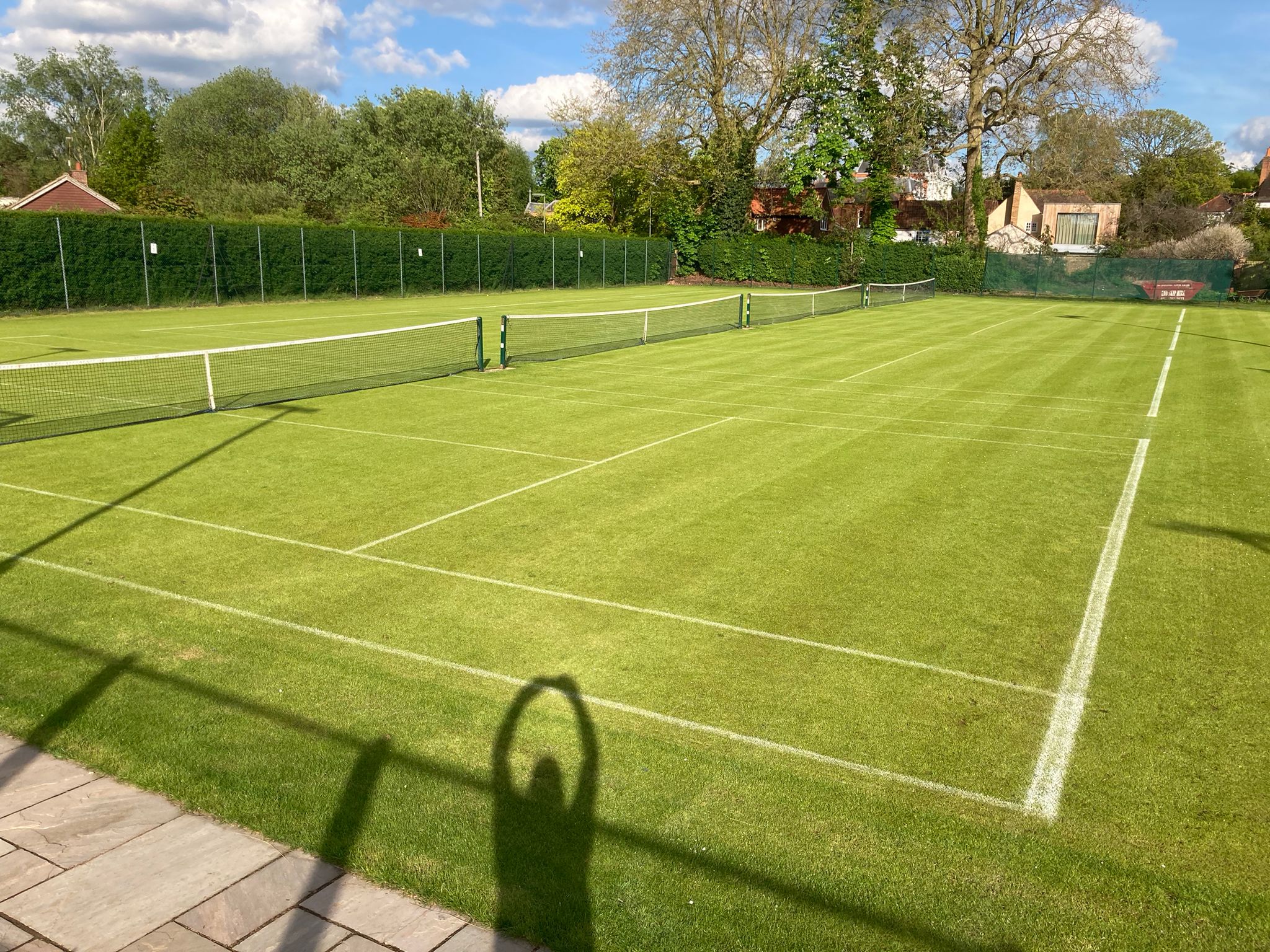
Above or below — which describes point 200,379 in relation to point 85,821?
above

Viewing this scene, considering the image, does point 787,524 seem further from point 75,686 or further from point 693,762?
point 75,686

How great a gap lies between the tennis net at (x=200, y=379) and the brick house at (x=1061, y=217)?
76.3 meters

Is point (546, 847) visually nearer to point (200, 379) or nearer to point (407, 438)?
point (407, 438)

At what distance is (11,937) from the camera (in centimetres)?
379

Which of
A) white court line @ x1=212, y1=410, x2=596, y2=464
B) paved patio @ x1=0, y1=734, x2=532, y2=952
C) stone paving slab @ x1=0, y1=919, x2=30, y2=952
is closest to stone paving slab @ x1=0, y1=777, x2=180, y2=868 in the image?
paved patio @ x1=0, y1=734, x2=532, y2=952

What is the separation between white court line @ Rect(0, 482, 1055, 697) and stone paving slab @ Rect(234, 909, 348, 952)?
148 inches

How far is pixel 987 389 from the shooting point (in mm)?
19156

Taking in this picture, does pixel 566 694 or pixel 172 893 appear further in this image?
pixel 566 694

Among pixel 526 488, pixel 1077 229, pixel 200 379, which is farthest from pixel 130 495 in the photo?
pixel 1077 229

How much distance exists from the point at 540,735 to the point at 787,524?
4835 millimetres

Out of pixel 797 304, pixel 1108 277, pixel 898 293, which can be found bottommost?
pixel 797 304

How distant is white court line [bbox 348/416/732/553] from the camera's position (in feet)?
29.6

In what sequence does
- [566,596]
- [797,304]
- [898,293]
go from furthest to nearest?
1. [898,293]
2. [797,304]
3. [566,596]

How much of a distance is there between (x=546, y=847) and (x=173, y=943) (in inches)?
62.7
